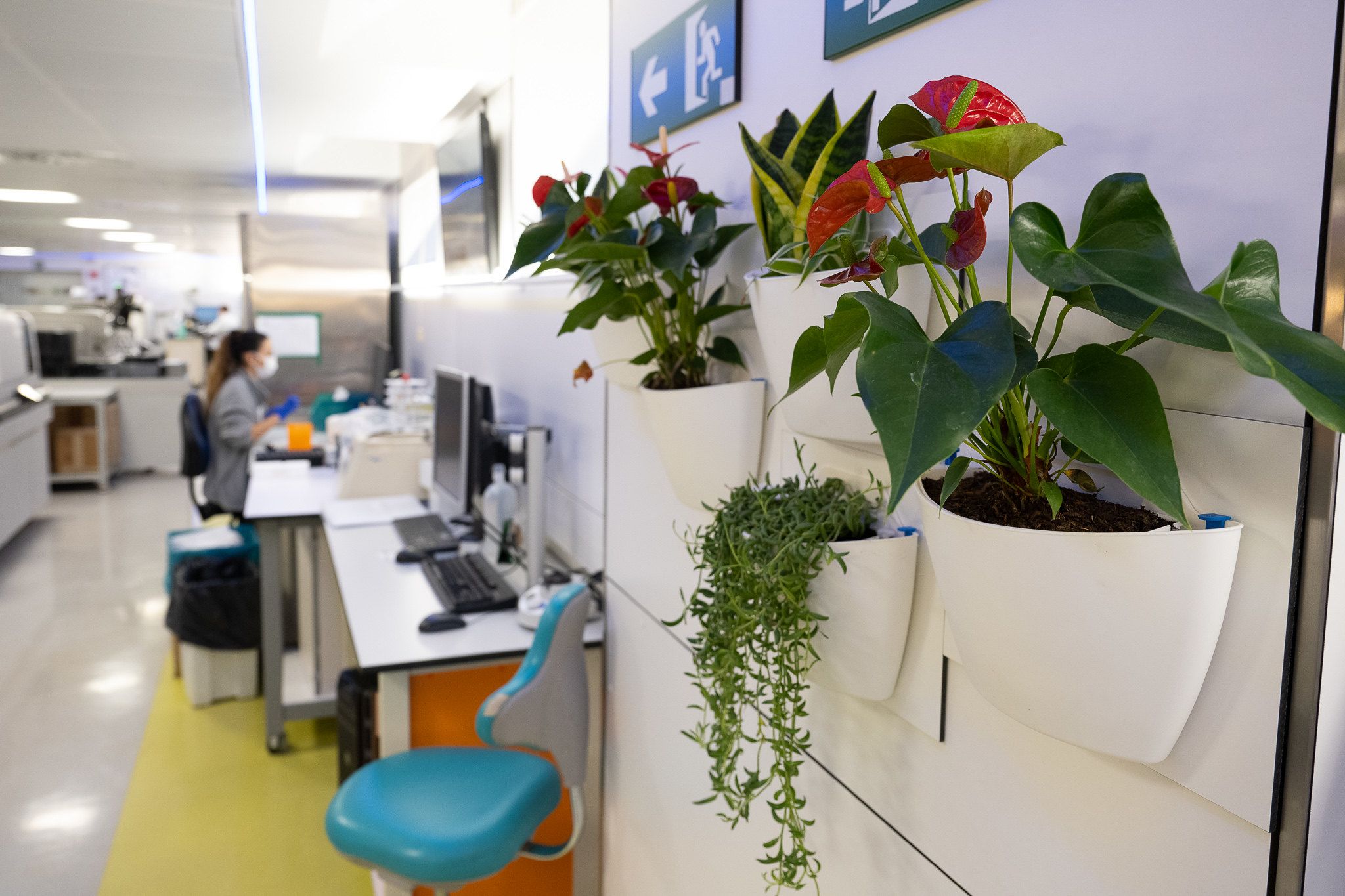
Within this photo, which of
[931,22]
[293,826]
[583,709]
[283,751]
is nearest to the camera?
[931,22]

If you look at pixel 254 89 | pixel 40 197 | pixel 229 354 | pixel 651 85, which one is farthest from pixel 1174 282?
pixel 40 197

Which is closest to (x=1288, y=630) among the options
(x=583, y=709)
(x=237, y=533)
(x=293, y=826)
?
(x=583, y=709)

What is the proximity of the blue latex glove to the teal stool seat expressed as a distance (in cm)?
408

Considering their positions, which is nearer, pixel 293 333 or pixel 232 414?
pixel 232 414

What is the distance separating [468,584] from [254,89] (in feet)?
8.40

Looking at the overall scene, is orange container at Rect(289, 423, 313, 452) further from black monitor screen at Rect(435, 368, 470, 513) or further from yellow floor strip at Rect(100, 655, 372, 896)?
black monitor screen at Rect(435, 368, 470, 513)

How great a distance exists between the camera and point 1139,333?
0.70 meters

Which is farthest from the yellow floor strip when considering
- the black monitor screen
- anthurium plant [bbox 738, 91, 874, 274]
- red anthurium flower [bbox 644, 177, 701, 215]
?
anthurium plant [bbox 738, 91, 874, 274]

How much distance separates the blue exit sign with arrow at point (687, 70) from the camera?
5.00 feet

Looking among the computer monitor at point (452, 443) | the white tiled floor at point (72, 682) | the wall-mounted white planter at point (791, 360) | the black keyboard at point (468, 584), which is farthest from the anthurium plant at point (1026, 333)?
the white tiled floor at point (72, 682)

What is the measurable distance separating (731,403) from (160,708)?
3361 mm

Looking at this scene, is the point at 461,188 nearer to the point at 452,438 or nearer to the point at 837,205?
the point at 452,438

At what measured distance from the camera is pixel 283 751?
3.50 metres

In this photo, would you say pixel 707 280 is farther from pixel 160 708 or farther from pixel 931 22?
pixel 160 708
